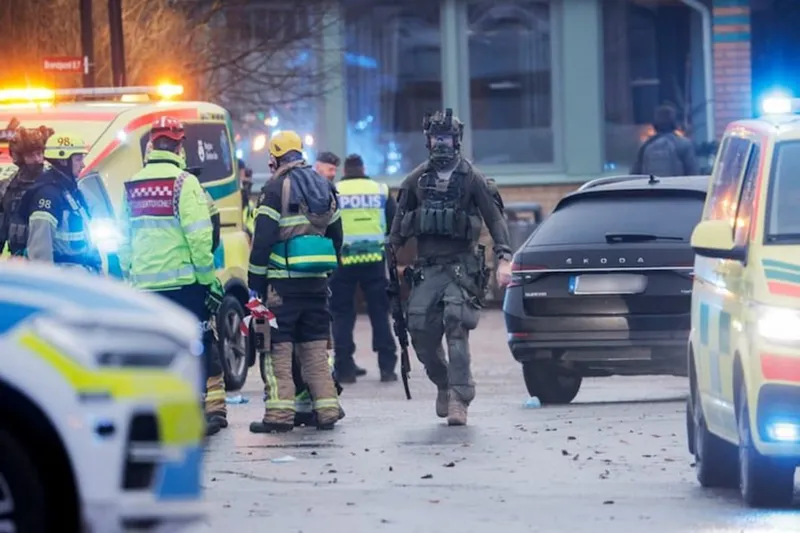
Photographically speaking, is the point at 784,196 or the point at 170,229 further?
the point at 170,229

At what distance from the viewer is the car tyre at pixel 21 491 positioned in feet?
19.9

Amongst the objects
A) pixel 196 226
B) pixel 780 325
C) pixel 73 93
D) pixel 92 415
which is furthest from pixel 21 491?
pixel 73 93

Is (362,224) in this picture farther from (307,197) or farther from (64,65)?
(307,197)

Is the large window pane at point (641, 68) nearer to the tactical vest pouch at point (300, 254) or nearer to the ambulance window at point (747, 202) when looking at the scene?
the tactical vest pouch at point (300, 254)

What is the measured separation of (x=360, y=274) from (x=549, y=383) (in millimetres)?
3269

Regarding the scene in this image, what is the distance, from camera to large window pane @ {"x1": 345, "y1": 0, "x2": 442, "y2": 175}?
29.0 meters

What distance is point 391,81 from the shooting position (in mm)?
29266

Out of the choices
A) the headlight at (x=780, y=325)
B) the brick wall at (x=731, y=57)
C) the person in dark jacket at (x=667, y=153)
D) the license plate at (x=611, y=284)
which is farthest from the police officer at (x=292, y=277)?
the brick wall at (x=731, y=57)

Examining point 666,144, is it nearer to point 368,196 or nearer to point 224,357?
point 368,196

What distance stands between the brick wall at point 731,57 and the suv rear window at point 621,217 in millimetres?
13208

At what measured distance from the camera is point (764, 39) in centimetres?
2784

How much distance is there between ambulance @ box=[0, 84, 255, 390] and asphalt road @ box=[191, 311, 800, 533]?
1.52 meters

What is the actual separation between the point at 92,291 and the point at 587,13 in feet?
74.2

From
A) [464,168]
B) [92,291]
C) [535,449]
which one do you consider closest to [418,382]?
[464,168]
